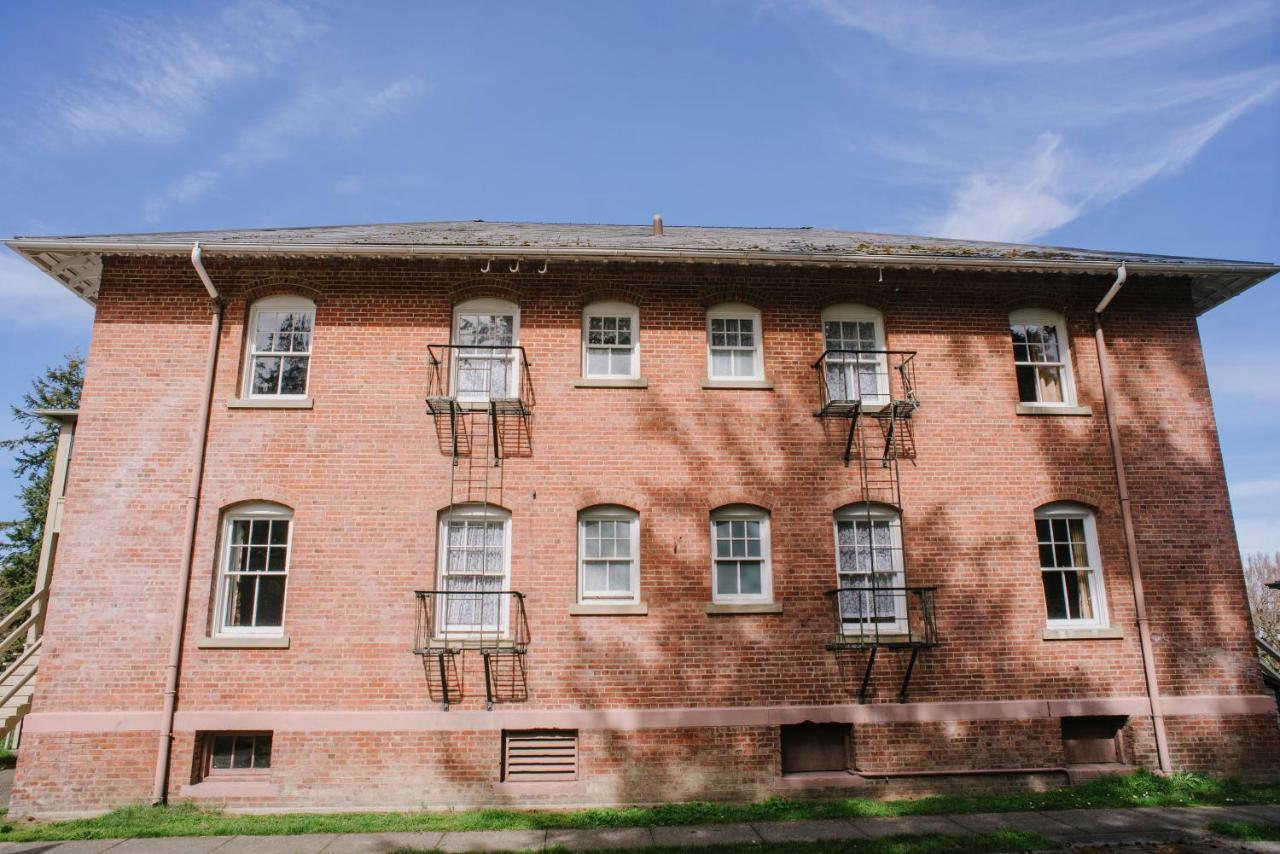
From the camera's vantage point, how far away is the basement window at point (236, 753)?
10.3 meters

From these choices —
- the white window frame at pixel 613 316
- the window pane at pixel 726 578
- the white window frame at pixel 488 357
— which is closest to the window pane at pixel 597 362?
the white window frame at pixel 613 316

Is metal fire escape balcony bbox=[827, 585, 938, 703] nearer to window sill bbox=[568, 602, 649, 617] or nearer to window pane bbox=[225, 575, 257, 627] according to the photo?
window sill bbox=[568, 602, 649, 617]

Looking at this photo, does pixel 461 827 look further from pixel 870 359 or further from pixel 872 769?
pixel 870 359

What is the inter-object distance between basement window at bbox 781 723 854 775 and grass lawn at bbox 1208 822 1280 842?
4.05 metres

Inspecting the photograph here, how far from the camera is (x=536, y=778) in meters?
10.2

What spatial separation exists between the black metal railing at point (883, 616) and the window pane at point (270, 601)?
747 centimetres

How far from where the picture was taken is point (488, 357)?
11664mm

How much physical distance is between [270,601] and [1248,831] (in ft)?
39.2

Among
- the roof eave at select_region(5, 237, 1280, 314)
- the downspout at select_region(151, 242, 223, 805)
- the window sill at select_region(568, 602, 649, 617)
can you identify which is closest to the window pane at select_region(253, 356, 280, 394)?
the downspout at select_region(151, 242, 223, 805)

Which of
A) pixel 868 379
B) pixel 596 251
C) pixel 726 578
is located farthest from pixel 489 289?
pixel 868 379

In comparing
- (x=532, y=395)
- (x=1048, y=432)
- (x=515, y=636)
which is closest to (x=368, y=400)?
(x=532, y=395)

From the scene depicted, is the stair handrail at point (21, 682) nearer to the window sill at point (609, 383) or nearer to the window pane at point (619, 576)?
the window pane at point (619, 576)

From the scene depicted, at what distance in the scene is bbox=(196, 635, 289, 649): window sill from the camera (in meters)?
10.3

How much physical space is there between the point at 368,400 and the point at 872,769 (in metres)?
8.53
